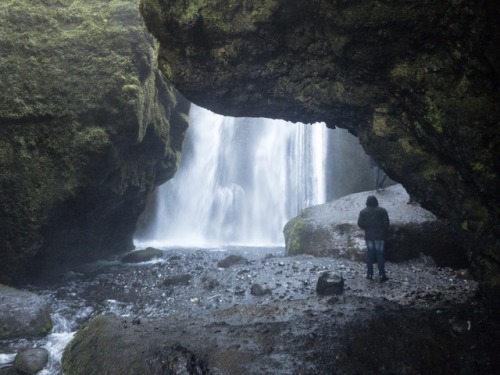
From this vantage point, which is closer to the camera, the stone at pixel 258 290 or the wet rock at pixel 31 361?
the wet rock at pixel 31 361

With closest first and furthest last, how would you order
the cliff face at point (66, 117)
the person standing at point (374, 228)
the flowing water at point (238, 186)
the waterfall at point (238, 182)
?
the person standing at point (374, 228)
the cliff face at point (66, 117)
the flowing water at point (238, 186)
the waterfall at point (238, 182)

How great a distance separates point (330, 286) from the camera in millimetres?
9062

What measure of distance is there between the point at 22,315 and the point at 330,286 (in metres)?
7.27

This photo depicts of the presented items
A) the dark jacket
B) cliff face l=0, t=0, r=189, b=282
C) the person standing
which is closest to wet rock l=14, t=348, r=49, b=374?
cliff face l=0, t=0, r=189, b=282

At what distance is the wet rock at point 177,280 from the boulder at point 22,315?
3727 mm

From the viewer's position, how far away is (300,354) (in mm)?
5320

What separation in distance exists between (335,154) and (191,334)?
20995 millimetres

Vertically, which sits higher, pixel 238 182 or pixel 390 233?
pixel 238 182

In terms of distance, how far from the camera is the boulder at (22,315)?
312 inches

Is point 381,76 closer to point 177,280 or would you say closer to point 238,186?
point 177,280

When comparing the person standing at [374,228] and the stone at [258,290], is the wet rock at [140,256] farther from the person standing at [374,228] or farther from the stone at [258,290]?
the person standing at [374,228]

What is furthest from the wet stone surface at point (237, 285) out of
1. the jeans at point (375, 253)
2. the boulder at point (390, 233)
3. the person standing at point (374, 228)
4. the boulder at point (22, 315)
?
the boulder at point (22, 315)

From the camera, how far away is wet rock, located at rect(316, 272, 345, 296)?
903cm

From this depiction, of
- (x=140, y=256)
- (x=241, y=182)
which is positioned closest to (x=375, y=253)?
(x=140, y=256)
